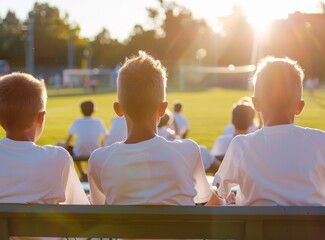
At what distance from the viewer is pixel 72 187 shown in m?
3.31

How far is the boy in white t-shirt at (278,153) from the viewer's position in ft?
10.1

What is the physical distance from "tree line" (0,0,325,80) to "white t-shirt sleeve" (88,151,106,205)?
74.4 m

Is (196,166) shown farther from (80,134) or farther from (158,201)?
(80,134)

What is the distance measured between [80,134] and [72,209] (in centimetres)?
848

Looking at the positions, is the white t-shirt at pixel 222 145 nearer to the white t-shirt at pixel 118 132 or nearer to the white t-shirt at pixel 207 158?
the white t-shirt at pixel 207 158

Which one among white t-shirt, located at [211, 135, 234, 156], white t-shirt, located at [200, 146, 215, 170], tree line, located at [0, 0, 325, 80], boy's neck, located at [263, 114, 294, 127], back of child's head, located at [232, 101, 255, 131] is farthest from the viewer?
tree line, located at [0, 0, 325, 80]

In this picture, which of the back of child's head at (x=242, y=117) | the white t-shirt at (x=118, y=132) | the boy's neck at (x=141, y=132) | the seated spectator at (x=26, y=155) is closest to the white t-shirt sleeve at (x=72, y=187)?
the seated spectator at (x=26, y=155)

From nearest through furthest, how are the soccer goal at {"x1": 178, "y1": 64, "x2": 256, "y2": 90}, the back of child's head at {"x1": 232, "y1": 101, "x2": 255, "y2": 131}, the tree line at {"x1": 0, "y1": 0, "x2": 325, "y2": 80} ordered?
the back of child's head at {"x1": 232, "y1": 101, "x2": 255, "y2": 131}, the soccer goal at {"x1": 178, "y1": 64, "x2": 256, "y2": 90}, the tree line at {"x1": 0, "y1": 0, "x2": 325, "y2": 80}

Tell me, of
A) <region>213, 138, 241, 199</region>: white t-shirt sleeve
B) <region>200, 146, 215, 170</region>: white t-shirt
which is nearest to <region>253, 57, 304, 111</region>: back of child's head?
<region>213, 138, 241, 199</region>: white t-shirt sleeve

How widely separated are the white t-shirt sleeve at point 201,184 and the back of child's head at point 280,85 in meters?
0.47

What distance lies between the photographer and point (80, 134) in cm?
1088

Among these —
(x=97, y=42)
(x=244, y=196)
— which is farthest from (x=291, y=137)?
(x=97, y=42)

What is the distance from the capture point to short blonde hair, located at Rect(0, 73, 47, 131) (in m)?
3.09

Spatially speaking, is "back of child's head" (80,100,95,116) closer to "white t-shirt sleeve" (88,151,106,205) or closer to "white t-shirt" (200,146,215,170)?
"white t-shirt" (200,146,215,170)
